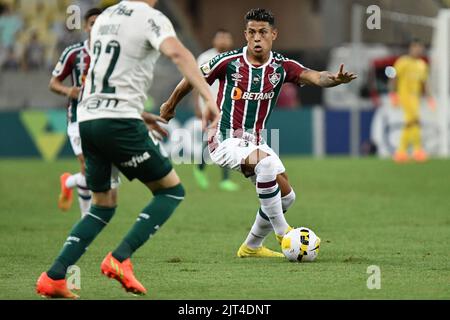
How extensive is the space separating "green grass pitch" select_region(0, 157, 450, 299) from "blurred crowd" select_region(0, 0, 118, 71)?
8427mm

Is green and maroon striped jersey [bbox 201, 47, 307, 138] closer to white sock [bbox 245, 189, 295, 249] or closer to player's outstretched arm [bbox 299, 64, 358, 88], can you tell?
player's outstretched arm [bbox 299, 64, 358, 88]

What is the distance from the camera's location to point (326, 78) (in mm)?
9305

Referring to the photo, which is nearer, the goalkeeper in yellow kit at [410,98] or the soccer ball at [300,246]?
the soccer ball at [300,246]

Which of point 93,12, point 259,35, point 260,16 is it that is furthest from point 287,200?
point 93,12

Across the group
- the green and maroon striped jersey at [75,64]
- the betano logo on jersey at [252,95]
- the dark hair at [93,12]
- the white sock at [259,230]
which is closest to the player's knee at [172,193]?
the white sock at [259,230]

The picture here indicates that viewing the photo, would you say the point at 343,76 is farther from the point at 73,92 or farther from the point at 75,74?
the point at 75,74

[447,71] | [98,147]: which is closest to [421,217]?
[98,147]

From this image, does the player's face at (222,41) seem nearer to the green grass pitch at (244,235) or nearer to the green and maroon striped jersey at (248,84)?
the green grass pitch at (244,235)

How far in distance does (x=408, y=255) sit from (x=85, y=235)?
11.8 feet

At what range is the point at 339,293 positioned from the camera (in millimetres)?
7340

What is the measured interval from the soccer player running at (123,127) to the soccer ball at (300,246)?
216cm

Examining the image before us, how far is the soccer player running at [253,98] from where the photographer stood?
31.3ft

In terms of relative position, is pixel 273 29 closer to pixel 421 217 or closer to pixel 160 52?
pixel 160 52
